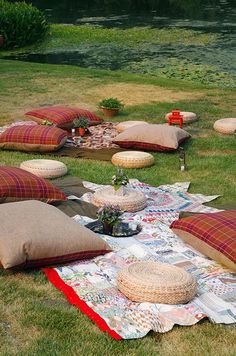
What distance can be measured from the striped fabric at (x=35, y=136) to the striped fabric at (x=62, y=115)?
2.94ft

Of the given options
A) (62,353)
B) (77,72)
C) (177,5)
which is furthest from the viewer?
(177,5)

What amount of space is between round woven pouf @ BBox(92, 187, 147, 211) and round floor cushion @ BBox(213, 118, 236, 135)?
3.46 m

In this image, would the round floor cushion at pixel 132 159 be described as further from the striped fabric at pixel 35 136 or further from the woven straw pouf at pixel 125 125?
the woven straw pouf at pixel 125 125

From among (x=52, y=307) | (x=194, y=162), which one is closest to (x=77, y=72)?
(x=194, y=162)

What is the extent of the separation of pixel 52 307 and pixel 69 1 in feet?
108

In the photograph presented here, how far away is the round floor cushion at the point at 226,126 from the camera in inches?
377

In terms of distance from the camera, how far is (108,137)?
31.1 feet

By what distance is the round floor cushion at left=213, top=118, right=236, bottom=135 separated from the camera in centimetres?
959

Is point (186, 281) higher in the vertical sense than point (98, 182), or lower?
higher

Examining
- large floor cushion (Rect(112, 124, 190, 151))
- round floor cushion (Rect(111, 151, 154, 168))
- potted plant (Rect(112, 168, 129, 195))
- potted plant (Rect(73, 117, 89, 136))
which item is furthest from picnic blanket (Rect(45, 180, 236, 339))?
potted plant (Rect(73, 117, 89, 136))

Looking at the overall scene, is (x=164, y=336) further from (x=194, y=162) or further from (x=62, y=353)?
(x=194, y=162)

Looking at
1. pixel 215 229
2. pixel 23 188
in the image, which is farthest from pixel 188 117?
pixel 215 229

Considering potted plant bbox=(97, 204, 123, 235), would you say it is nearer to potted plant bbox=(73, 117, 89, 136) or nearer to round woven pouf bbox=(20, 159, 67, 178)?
round woven pouf bbox=(20, 159, 67, 178)

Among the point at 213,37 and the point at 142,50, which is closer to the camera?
the point at 142,50
